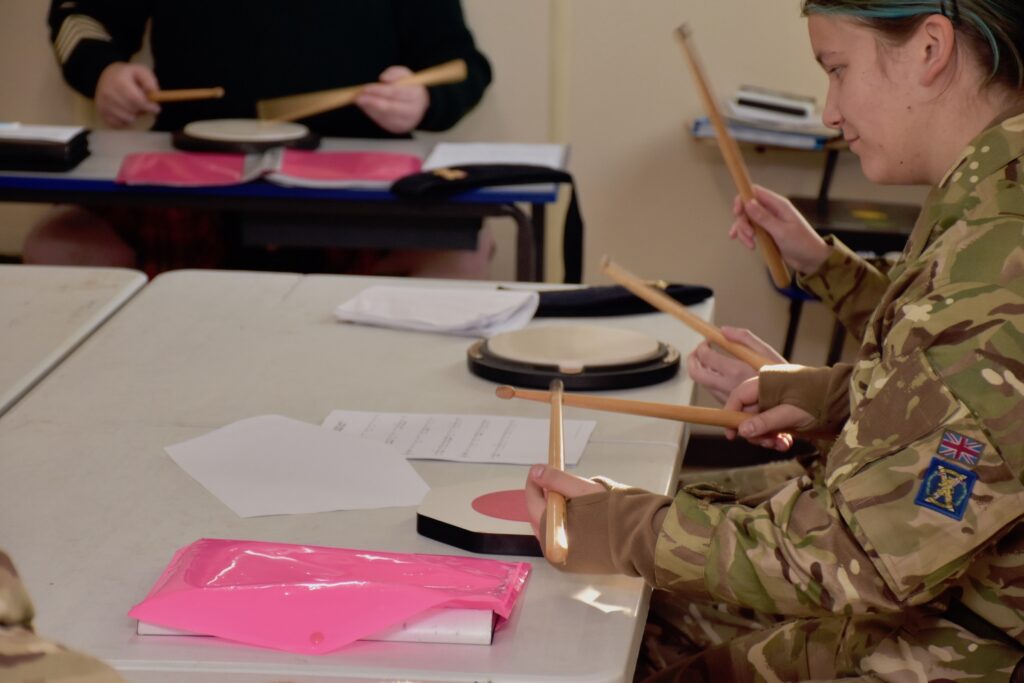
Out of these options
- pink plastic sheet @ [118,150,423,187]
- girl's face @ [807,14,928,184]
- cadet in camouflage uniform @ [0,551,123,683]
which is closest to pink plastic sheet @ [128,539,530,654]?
cadet in camouflage uniform @ [0,551,123,683]

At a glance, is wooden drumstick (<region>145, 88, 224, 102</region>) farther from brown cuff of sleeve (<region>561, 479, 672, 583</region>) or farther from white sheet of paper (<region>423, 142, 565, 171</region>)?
brown cuff of sleeve (<region>561, 479, 672, 583</region>)

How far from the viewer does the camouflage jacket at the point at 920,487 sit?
1024 mm

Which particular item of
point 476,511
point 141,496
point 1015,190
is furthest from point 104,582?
point 1015,190

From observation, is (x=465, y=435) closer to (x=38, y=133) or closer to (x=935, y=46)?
(x=935, y=46)

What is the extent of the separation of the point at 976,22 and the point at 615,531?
20.8 inches

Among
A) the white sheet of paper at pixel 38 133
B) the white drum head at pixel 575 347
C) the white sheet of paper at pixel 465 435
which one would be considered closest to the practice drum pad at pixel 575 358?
the white drum head at pixel 575 347

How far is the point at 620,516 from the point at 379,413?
17.6 inches

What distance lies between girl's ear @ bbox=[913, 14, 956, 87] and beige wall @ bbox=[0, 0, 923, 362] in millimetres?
2608

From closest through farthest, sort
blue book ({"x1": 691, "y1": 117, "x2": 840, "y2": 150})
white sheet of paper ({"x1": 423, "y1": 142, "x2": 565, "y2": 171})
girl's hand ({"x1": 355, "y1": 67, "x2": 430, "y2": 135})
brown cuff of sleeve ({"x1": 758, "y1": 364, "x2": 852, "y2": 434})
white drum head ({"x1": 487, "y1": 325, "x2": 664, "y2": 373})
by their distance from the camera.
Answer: brown cuff of sleeve ({"x1": 758, "y1": 364, "x2": 852, "y2": 434}), white drum head ({"x1": 487, "y1": 325, "x2": 664, "y2": 373}), white sheet of paper ({"x1": 423, "y1": 142, "x2": 565, "y2": 171}), girl's hand ({"x1": 355, "y1": 67, "x2": 430, "y2": 135}), blue book ({"x1": 691, "y1": 117, "x2": 840, "y2": 150})

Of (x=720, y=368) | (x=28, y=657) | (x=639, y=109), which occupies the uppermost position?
(x=28, y=657)

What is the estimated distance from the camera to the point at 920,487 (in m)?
1.02

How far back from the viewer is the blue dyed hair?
1.15 m

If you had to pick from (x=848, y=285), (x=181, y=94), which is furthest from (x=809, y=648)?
(x=181, y=94)

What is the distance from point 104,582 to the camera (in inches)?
42.6
